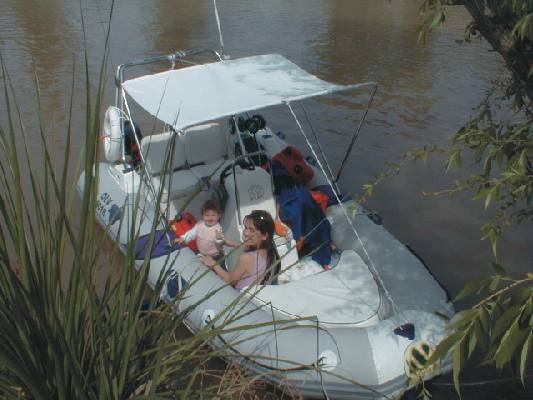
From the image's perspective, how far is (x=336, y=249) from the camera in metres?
4.81

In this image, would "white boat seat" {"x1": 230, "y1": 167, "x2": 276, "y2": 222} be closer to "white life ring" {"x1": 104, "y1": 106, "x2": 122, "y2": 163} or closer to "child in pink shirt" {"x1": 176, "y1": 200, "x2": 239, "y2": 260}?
"child in pink shirt" {"x1": 176, "y1": 200, "x2": 239, "y2": 260}

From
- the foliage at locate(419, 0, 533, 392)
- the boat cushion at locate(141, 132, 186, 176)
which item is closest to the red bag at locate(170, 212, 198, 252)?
the boat cushion at locate(141, 132, 186, 176)

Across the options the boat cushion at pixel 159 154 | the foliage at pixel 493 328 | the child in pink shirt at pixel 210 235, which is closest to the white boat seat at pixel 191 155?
the boat cushion at pixel 159 154

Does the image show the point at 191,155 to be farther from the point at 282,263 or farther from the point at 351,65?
the point at 351,65

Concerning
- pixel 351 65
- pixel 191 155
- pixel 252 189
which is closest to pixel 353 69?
pixel 351 65

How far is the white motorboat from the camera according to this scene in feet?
11.9

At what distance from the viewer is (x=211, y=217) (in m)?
4.56

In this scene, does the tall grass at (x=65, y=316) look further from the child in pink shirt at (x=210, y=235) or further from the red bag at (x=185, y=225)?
the red bag at (x=185, y=225)

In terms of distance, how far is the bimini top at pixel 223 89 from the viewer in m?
4.25

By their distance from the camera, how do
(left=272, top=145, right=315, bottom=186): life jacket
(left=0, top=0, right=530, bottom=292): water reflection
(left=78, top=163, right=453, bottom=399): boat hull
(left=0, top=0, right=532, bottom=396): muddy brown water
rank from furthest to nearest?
(left=0, top=0, right=530, bottom=292): water reflection
(left=0, top=0, right=532, bottom=396): muddy brown water
(left=272, top=145, right=315, bottom=186): life jacket
(left=78, top=163, right=453, bottom=399): boat hull

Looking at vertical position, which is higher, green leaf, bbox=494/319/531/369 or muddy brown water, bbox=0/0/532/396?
green leaf, bbox=494/319/531/369

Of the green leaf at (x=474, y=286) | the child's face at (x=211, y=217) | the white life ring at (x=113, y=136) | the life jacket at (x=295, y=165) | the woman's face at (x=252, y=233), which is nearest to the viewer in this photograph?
the green leaf at (x=474, y=286)

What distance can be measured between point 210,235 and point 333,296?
3.83 ft

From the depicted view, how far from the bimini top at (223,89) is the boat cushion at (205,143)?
672mm
